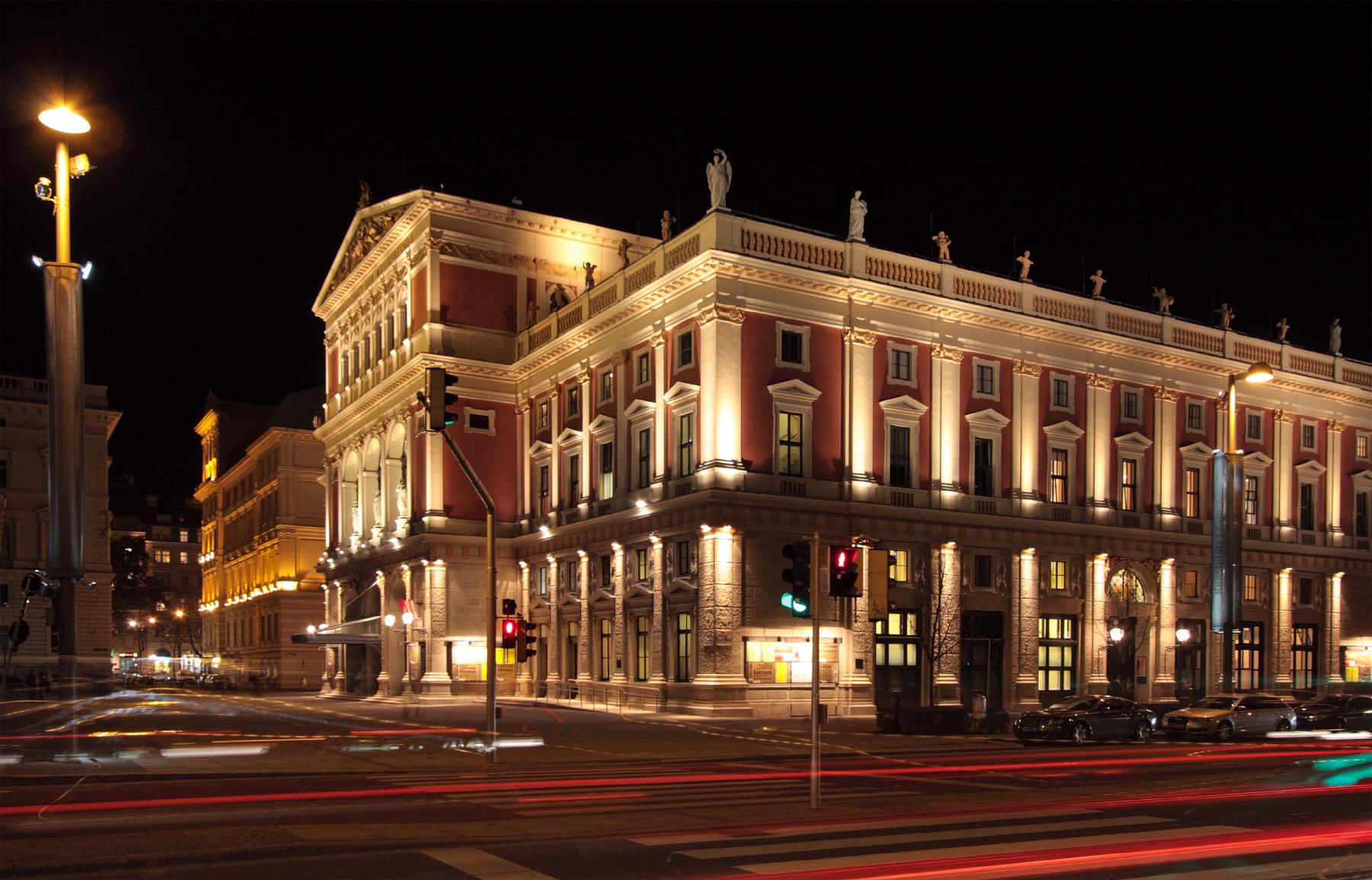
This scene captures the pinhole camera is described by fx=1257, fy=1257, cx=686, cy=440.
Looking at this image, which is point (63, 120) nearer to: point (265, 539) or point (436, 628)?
point (436, 628)

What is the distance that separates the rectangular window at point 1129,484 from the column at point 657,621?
71.1ft

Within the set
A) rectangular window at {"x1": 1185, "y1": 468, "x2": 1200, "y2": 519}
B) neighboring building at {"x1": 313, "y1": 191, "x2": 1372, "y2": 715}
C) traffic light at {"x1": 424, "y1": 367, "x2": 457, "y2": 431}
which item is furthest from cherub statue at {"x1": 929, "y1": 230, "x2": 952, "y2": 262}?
traffic light at {"x1": 424, "y1": 367, "x2": 457, "y2": 431}

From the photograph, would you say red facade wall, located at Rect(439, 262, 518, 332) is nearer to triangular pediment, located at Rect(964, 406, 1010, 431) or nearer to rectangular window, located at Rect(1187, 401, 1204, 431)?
triangular pediment, located at Rect(964, 406, 1010, 431)

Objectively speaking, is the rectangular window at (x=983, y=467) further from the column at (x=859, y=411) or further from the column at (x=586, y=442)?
the column at (x=586, y=442)

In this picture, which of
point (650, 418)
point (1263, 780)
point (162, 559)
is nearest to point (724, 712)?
point (650, 418)

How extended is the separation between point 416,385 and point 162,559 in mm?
122755

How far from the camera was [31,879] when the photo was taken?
12102 millimetres

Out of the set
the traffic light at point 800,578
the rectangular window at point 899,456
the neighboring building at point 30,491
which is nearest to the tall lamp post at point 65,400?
the traffic light at point 800,578

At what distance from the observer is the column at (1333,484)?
61906 mm

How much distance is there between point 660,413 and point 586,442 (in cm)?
687

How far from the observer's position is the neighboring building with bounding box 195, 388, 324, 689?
9075cm

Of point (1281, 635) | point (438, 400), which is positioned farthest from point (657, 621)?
point (1281, 635)

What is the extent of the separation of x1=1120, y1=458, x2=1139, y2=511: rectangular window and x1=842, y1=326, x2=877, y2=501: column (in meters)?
14.3

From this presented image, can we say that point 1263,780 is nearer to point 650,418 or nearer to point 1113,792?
point 1113,792
